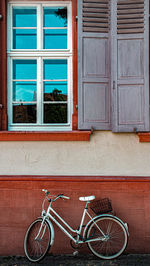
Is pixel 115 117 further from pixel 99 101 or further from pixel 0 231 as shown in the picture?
pixel 0 231

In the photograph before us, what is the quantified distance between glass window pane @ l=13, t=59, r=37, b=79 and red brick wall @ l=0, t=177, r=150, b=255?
1724 millimetres

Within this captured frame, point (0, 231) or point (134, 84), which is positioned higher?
point (134, 84)

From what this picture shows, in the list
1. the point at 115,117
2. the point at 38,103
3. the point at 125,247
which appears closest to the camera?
the point at 125,247

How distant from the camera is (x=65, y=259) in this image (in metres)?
3.67

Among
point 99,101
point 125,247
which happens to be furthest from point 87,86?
point 125,247

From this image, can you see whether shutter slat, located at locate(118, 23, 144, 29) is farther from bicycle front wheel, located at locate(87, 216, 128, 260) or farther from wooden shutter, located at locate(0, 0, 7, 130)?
bicycle front wheel, located at locate(87, 216, 128, 260)

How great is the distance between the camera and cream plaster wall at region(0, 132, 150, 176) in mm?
3912

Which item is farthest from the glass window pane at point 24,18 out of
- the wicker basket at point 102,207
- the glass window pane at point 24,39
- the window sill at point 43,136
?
the wicker basket at point 102,207

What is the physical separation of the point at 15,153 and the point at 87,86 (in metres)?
1.55

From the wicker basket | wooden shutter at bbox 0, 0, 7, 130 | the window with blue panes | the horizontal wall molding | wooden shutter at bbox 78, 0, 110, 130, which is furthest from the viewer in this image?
the window with blue panes

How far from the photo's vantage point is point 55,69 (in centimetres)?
426

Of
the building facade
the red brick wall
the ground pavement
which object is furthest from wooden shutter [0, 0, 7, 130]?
the ground pavement

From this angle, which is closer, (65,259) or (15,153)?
(65,259)

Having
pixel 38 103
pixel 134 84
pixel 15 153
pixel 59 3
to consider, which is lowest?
pixel 15 153
